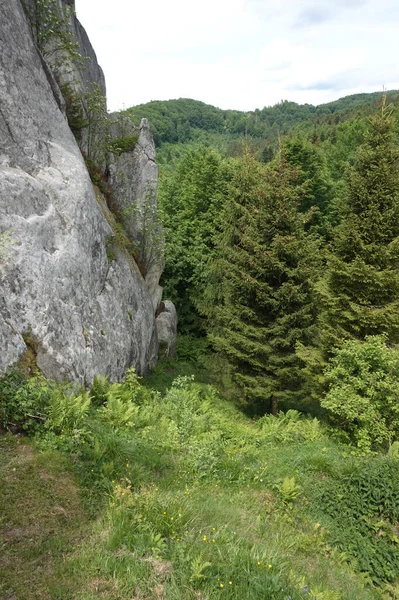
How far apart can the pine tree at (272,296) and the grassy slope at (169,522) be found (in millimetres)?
4753

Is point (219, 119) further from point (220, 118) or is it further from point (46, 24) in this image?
point (46, 24)

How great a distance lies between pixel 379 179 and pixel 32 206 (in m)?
11.1

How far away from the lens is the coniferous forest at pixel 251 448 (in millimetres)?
4641

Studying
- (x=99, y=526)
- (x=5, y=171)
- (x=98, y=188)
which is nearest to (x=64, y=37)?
(x=98, y=188)

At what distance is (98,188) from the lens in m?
15.2

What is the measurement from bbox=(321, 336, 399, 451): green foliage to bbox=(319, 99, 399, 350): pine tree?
152 centimetres

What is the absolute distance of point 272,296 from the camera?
561 inches

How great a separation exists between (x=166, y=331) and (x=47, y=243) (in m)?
11.4

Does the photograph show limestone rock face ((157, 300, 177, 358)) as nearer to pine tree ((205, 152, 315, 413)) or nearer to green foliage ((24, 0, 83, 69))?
pine tree ((205, 152, 315, 413))

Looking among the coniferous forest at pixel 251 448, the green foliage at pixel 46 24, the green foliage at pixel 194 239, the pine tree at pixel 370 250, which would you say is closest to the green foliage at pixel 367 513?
the coniferous forest at pixel 251 448

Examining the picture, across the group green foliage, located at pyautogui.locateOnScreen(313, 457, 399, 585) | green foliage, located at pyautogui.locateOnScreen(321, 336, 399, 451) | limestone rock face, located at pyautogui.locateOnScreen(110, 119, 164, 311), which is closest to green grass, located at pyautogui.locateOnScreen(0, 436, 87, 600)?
green foliage, located at pyautogui.locateOnScreen(313, 457, 399, 585)

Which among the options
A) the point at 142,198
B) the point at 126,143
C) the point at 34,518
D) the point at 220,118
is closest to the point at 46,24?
the point at 126,143

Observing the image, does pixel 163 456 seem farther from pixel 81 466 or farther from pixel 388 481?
pixel 388 481

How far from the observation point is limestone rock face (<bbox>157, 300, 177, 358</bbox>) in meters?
19.9
